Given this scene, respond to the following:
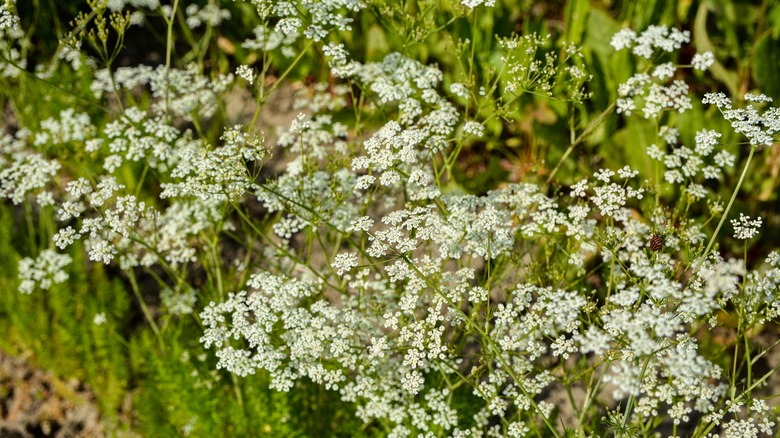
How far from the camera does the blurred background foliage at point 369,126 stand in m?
3.46

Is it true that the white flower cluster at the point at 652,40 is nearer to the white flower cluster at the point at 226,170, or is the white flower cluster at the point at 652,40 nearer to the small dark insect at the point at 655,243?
the small dark insect at the point at 655,243

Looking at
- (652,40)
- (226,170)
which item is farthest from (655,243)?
(226,170)

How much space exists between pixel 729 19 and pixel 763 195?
4.56ft

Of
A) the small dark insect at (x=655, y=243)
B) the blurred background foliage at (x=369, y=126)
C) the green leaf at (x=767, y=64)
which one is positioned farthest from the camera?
the green leaf at (x=767, y=64)

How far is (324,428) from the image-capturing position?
3.52 meters

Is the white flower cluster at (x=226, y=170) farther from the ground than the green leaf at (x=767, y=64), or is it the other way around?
the green leaf at (x=767, y=64)

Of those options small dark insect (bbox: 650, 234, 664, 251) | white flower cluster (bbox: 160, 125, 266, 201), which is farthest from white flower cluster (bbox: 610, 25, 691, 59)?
white flower cluster (bbox: 160, 125, 266, 201)

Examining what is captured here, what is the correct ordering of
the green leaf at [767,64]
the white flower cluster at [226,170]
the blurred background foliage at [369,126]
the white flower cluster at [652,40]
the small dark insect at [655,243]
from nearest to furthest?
1. the small dark insect at [655,243]
2. the white flower cluster at [226,170]
3. the white flower cluster at [652,40]
4. the blurred background foliage at [369,126]
5. the green leaf at [767,64]

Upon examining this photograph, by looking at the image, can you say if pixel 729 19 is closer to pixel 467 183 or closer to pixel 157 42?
pixel 467 183

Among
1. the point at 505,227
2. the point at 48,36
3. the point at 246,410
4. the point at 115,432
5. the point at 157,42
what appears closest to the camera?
the point at 505,227

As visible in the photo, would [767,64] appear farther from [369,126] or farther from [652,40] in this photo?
[369,126]

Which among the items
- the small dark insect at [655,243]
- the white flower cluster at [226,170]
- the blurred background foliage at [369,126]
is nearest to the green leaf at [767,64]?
the blurred background foliage at [369,126]

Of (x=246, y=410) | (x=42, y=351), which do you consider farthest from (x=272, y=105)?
(x=246, y=410)

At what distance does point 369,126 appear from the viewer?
14.8 feet
